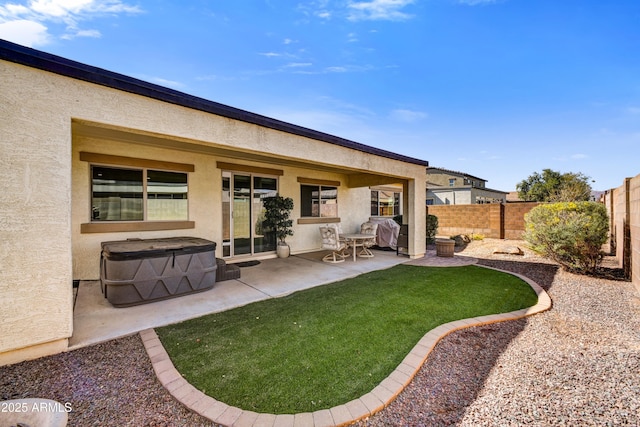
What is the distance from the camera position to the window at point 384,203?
1354cm

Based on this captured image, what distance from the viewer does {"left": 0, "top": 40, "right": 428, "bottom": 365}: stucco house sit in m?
2.87

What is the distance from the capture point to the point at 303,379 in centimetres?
266

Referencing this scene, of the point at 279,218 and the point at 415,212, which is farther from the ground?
the point at 415,212

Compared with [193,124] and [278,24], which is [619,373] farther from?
[278,24]

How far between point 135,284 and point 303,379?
365 centimetres

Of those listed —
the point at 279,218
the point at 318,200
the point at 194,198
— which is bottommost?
the point at 279,218

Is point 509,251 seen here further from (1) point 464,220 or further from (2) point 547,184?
(2) point 547,184

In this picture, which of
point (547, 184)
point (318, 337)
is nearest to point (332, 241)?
point (318, 337)

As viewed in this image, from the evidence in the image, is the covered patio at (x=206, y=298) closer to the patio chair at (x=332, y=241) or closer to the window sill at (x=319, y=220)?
the patio chair at (x=332, y=241)

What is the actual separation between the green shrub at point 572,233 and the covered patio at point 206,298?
408 centimetres

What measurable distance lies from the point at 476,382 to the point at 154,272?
5157 millimetres

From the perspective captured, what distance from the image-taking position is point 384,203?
14219mm

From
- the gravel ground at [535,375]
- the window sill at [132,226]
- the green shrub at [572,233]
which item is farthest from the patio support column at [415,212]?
the window sill at [132,226]

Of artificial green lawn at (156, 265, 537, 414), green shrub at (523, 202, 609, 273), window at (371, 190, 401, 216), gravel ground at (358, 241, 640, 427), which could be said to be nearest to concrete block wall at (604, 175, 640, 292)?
green shrub at (523, 202, 609, 273)
